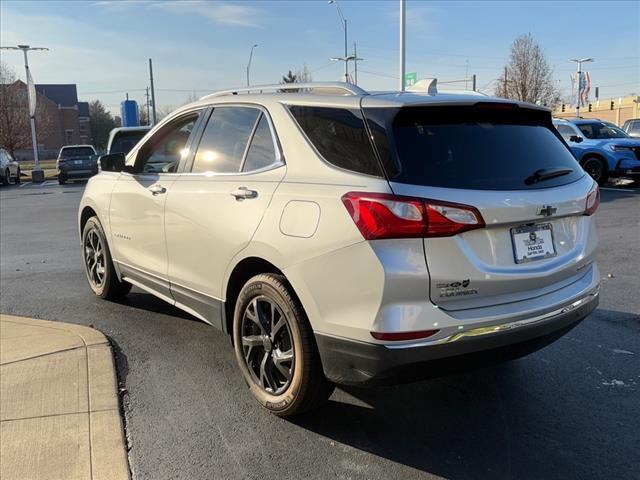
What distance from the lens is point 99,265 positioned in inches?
223

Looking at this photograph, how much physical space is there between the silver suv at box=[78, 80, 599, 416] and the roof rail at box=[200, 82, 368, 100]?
0.02 metres

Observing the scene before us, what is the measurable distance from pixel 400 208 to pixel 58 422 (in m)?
2.34

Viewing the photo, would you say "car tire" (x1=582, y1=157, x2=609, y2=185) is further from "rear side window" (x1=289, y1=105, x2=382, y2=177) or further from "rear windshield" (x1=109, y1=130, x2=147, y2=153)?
"rear side window" (x1=289, y1=105, x2=382, y2=177)

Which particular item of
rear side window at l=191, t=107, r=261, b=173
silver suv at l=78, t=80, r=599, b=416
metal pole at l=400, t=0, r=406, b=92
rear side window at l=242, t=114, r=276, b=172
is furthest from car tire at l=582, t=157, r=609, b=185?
rear side window at l=242, t=114, r=276, b=172

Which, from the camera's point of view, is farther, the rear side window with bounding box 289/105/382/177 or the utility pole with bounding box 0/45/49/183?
the utility pole with bounding box 0/45/49/183

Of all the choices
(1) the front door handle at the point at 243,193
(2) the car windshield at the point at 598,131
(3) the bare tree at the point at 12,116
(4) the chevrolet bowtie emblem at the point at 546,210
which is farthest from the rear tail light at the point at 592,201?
(3) the bare tree at the point at 12,116

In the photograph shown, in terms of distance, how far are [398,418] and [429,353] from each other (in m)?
0.87

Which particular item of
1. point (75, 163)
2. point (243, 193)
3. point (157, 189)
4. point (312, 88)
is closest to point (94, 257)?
point (157, 189)

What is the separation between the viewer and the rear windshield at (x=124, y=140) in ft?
40.4

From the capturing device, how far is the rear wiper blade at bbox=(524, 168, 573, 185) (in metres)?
3.02

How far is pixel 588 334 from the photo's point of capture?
4609mm

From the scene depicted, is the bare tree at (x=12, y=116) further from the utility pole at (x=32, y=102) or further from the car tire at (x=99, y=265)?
the car tire at (x=99, y=265)

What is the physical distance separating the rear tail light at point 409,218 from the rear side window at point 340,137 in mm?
182

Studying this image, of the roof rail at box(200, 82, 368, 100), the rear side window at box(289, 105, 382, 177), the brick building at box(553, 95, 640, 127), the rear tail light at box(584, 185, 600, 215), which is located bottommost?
the rear tail light at box(584, 185, 600, 215)
